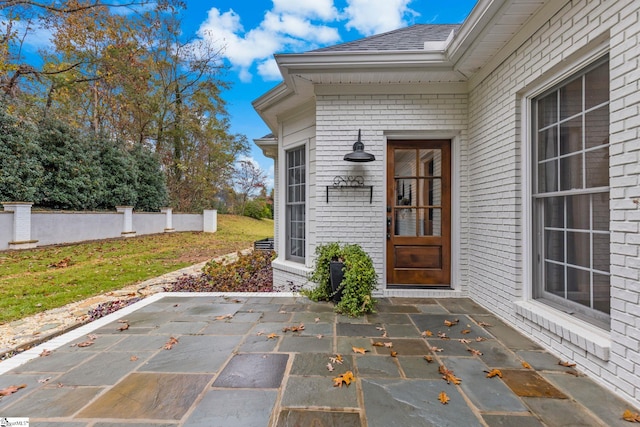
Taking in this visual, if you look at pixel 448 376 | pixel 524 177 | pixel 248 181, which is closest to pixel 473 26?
pixel 524 177

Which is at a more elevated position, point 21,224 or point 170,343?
point 21,224

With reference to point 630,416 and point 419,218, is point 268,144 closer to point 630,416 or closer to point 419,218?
point 419,218

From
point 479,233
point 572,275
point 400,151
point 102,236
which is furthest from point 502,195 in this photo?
point 102,236

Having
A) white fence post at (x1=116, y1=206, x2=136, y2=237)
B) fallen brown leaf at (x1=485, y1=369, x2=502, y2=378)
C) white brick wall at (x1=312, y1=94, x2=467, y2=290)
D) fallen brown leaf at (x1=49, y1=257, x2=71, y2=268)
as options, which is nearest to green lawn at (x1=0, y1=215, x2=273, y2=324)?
fallen brown leaf at (x1=49, y1=257, x2=71, y2=268)

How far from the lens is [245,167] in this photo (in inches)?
885

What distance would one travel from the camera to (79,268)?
20.0 ft

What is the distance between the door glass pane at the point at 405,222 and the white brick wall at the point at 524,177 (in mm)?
710

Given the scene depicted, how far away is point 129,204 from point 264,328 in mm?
12333

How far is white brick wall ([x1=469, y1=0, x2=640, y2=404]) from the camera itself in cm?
169

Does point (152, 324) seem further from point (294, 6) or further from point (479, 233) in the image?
point (294, 6)

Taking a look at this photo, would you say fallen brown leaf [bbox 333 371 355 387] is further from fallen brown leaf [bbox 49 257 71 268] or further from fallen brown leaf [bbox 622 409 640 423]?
fallen brown leaf [bbox 49 257 71 268]

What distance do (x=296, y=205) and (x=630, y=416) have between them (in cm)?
389

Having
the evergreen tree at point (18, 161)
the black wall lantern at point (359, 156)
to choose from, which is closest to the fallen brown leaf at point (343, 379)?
the black wall lantern at point (359, 156)

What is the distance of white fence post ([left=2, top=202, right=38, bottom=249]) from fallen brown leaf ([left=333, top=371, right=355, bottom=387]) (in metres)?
10.2
